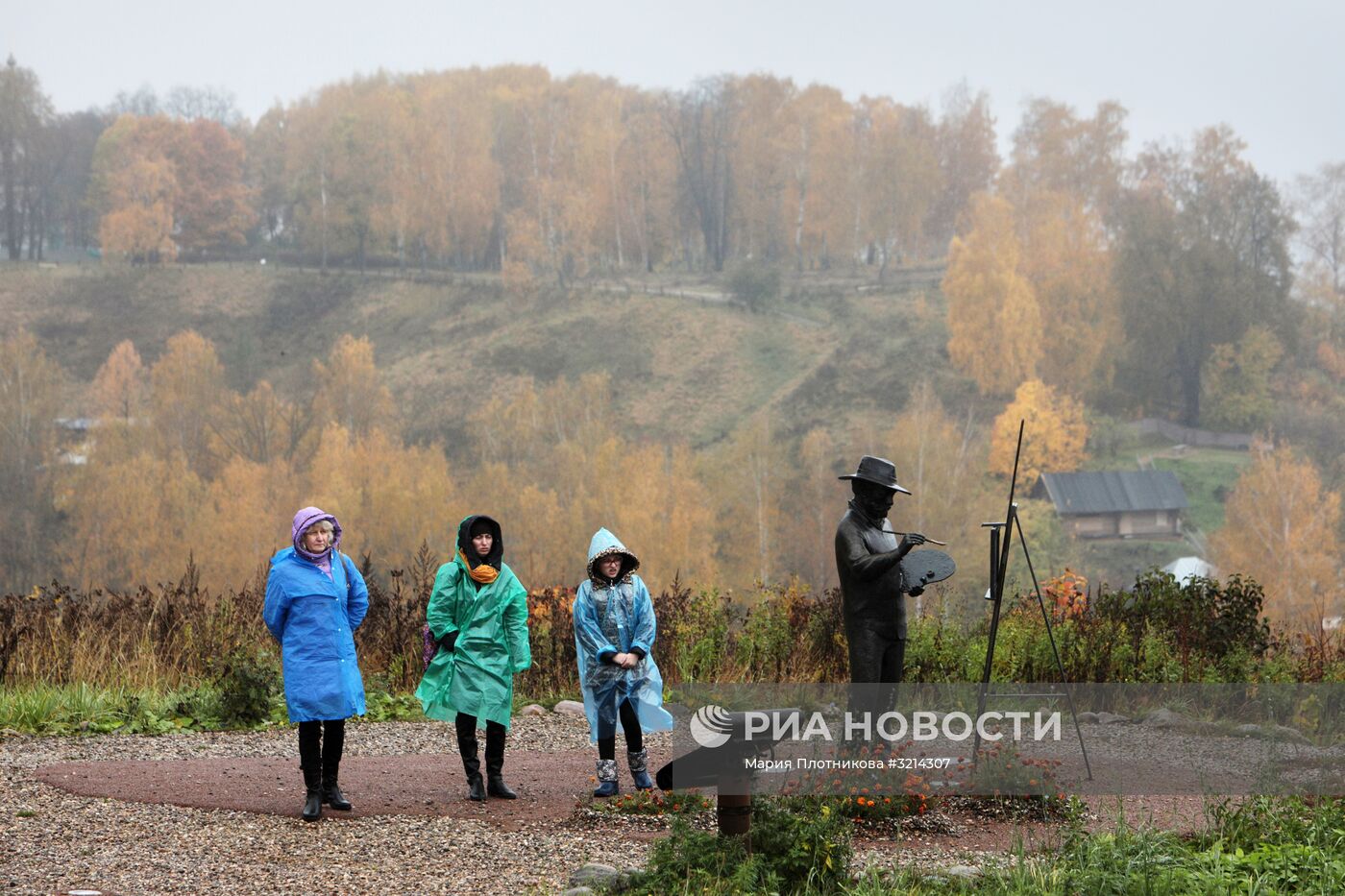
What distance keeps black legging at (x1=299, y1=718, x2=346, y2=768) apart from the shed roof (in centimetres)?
4965

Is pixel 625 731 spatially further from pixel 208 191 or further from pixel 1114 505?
pixel 208 191

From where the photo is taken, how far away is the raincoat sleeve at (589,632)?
6695 millimetres

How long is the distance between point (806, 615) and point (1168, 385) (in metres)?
60.8

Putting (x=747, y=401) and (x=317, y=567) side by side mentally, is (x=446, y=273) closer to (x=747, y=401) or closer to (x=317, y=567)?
(x=747, y=401)

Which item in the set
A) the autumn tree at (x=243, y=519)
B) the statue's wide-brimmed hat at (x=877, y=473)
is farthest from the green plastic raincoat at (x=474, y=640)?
the autumn tree at (x=243, y=519)

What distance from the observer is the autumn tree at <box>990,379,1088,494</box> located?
61156mm

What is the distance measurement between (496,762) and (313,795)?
0.97 m

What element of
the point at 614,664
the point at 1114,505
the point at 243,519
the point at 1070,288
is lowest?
the point at 243,519

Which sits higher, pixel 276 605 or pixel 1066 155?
pixel 1066 155

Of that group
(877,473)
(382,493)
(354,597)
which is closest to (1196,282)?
(382,493)

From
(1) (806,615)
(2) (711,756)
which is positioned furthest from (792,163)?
(2) (711,756)

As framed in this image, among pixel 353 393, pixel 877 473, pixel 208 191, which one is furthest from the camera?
pixel 208 191

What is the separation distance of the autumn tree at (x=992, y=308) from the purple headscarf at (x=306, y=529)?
64.8m

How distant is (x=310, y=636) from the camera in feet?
20.7
